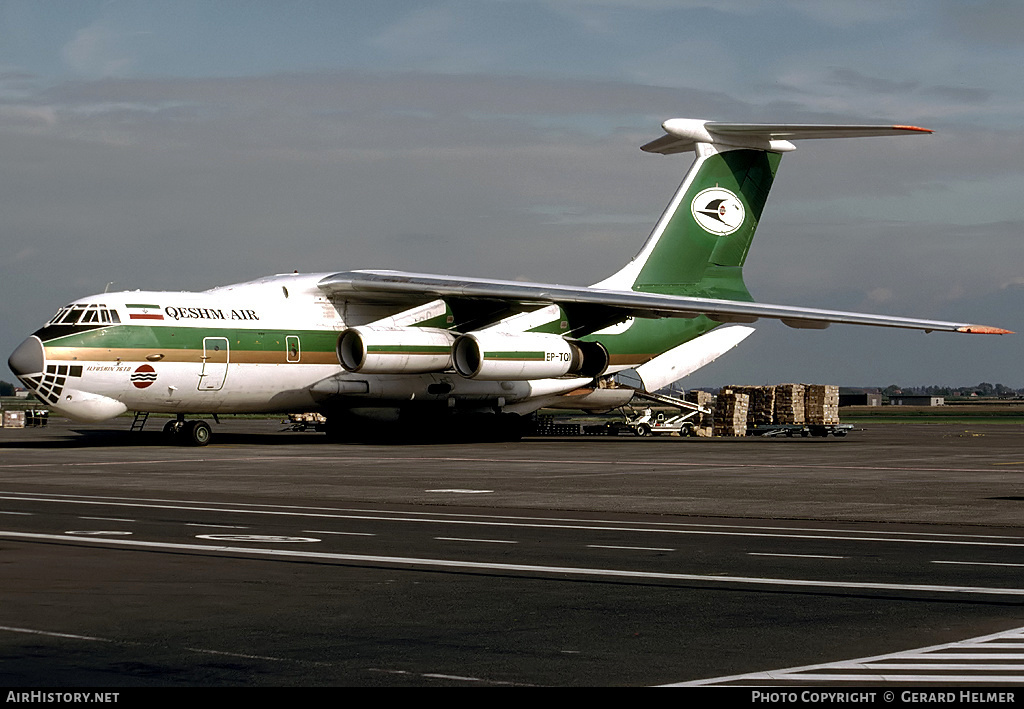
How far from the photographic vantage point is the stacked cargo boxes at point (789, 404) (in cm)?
4919

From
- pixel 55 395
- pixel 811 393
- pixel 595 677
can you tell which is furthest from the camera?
pixel 811 393

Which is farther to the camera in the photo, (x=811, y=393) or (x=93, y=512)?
(x=811, y=393)

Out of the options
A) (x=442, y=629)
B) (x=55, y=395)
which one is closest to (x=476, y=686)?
(x=442, y=629)

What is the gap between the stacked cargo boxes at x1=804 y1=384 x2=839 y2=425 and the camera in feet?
159

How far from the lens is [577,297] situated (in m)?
34.6

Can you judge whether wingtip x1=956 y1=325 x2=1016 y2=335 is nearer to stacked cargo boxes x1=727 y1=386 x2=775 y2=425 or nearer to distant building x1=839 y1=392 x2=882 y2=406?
stacked cargo boxes x1=727 y1=386 x2=775 y2=425

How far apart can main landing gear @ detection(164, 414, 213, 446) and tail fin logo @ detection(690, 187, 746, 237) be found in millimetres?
16280

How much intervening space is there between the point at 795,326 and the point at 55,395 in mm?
19497

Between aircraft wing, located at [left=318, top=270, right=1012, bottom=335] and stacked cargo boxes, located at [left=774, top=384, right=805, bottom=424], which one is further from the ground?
aircraft wing, located at [left=318, top=270, right=1012, bottom=335]

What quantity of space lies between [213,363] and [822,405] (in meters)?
24.0

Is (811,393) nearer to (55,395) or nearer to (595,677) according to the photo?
(55,395)

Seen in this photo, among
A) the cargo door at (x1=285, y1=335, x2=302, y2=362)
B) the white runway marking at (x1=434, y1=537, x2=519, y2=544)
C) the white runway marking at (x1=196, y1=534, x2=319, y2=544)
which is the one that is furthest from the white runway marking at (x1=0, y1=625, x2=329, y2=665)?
the cargo door at (x1=285, y1=335, x2=302, y2=362)

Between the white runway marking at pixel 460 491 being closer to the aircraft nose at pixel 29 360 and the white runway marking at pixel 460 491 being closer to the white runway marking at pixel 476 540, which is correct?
the white runway marking at pixel 476 540
